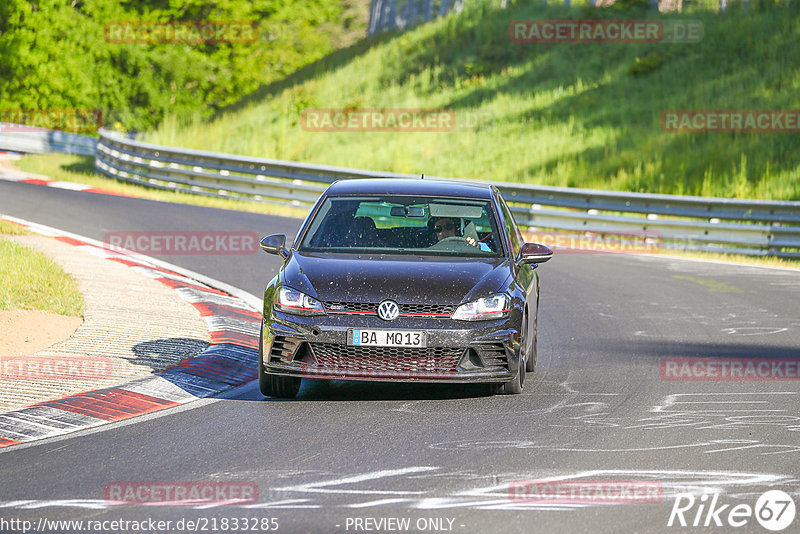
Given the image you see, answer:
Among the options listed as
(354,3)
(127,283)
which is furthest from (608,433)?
(354,3)

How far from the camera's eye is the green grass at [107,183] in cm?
2602

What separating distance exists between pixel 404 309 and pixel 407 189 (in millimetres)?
1829

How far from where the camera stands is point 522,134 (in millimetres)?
34938

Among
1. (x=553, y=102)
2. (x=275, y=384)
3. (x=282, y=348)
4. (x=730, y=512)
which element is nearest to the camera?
(x=730, y=512)

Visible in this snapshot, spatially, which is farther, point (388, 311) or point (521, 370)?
point (521, 370)

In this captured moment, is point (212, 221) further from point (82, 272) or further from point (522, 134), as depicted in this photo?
point (522, 134)

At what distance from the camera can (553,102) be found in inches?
1464

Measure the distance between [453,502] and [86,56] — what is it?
52.6 meters

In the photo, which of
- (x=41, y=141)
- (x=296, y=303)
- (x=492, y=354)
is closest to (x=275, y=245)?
(x=296, y=303)

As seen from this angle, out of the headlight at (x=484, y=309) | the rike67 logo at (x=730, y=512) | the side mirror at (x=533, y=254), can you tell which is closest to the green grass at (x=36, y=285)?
the side mirror at (x=533, y=254)

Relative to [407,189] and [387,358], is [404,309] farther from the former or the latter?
[407,189]

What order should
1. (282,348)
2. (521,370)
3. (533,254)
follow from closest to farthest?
(282,348) → (521,370) → (533,254)

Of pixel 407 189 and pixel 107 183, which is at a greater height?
pixel 407 189

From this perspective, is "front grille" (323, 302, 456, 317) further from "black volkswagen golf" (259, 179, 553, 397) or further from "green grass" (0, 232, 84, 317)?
"green grass" (0, 232, 84, 317)
